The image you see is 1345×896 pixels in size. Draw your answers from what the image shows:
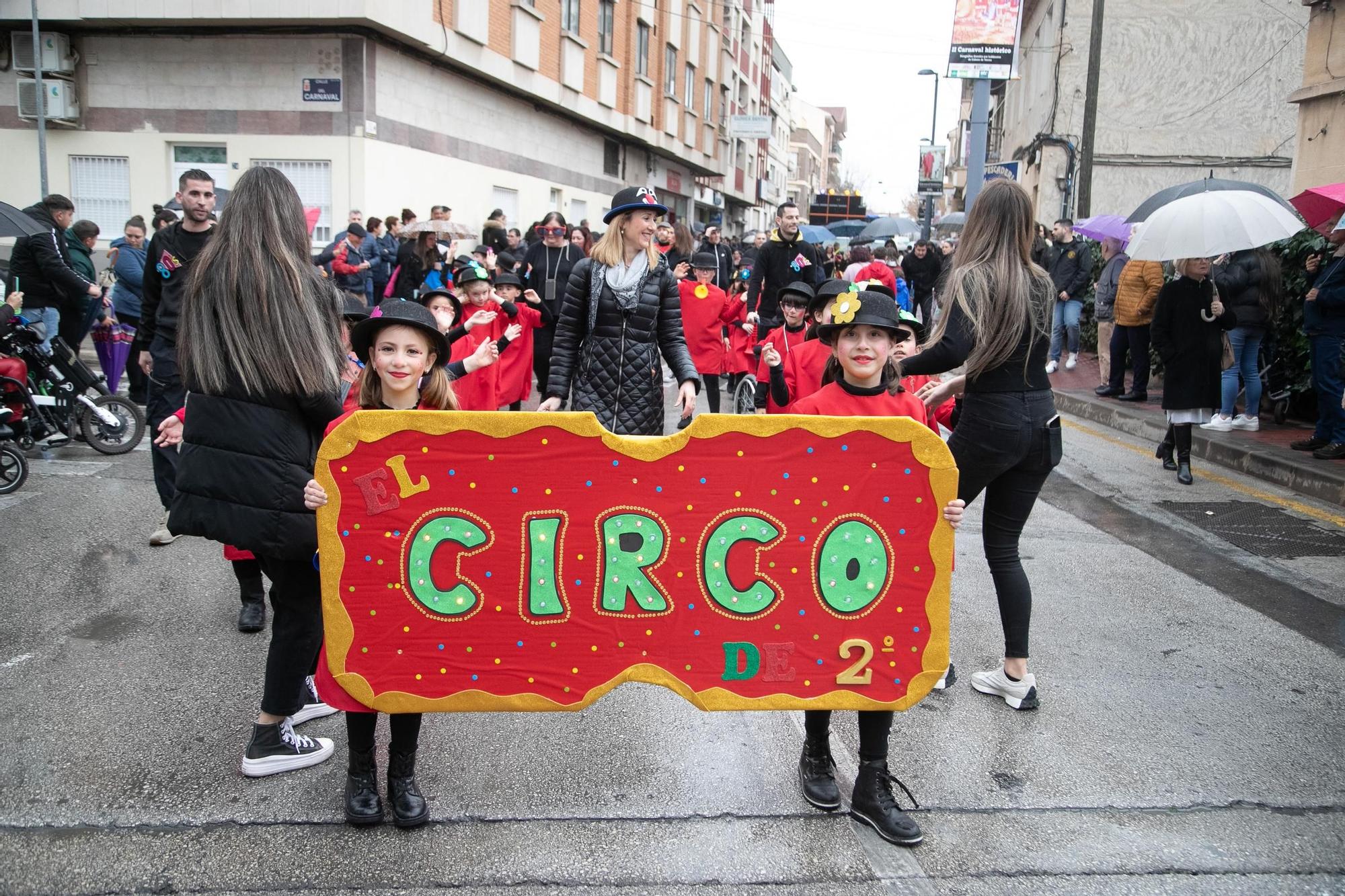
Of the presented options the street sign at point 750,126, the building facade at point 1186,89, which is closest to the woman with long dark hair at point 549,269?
the building facade at point 1186,89

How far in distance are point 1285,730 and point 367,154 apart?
15.3 m

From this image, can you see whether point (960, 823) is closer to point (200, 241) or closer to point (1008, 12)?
point (200, 241)

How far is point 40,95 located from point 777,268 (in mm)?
12698

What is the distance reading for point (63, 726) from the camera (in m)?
3.77

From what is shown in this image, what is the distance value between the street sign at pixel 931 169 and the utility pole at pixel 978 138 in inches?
370

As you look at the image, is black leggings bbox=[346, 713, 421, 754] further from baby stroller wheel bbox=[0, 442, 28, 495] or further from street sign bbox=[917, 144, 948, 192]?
street sign bbox=[917, 144, 948, 192]

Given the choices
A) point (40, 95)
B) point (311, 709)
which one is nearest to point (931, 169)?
point (40, 95)

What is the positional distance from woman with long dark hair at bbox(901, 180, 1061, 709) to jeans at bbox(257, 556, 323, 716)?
2330 millimetres

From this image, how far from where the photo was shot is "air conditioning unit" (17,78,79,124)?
641 inches

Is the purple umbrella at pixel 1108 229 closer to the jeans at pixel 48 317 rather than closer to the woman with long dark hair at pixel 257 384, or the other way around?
the jeans at pixel 48 317

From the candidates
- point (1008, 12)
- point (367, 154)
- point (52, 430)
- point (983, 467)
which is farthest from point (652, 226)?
point (1008, 12)

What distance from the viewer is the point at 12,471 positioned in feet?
23.6

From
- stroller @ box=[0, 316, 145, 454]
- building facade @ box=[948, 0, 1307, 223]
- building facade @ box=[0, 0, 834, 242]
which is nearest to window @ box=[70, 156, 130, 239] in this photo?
building facade @ box=[0, 0, 834, 242]

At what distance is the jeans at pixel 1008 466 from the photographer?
4.00 m
